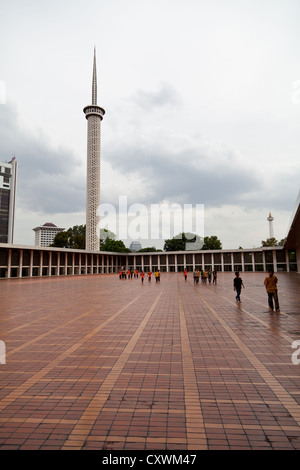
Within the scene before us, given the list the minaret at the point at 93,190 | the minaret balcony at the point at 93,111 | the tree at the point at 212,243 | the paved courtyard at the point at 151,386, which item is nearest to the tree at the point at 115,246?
the minaret at the point at 93,190

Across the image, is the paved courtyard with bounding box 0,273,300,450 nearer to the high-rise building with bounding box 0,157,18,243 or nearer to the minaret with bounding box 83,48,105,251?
the minaret with bounding box 83,48,105,251

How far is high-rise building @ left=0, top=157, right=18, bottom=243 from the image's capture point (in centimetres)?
8506

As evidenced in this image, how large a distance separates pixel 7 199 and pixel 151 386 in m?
96.1

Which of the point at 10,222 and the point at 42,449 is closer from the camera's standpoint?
the point at 42,449

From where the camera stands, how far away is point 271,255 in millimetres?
50969

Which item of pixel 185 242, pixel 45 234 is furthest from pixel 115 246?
pixel 45 234

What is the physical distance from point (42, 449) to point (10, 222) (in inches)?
3718

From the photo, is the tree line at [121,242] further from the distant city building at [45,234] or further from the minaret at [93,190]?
the distant city building at [45,234]

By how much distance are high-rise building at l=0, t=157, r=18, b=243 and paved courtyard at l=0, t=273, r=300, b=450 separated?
288ft

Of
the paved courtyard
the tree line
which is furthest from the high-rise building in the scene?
the paved courtyard

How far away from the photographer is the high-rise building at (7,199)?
8506cm

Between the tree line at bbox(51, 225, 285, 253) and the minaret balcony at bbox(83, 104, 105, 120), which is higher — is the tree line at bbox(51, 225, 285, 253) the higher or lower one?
the lower one

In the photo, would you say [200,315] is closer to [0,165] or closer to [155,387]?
[155,387]
